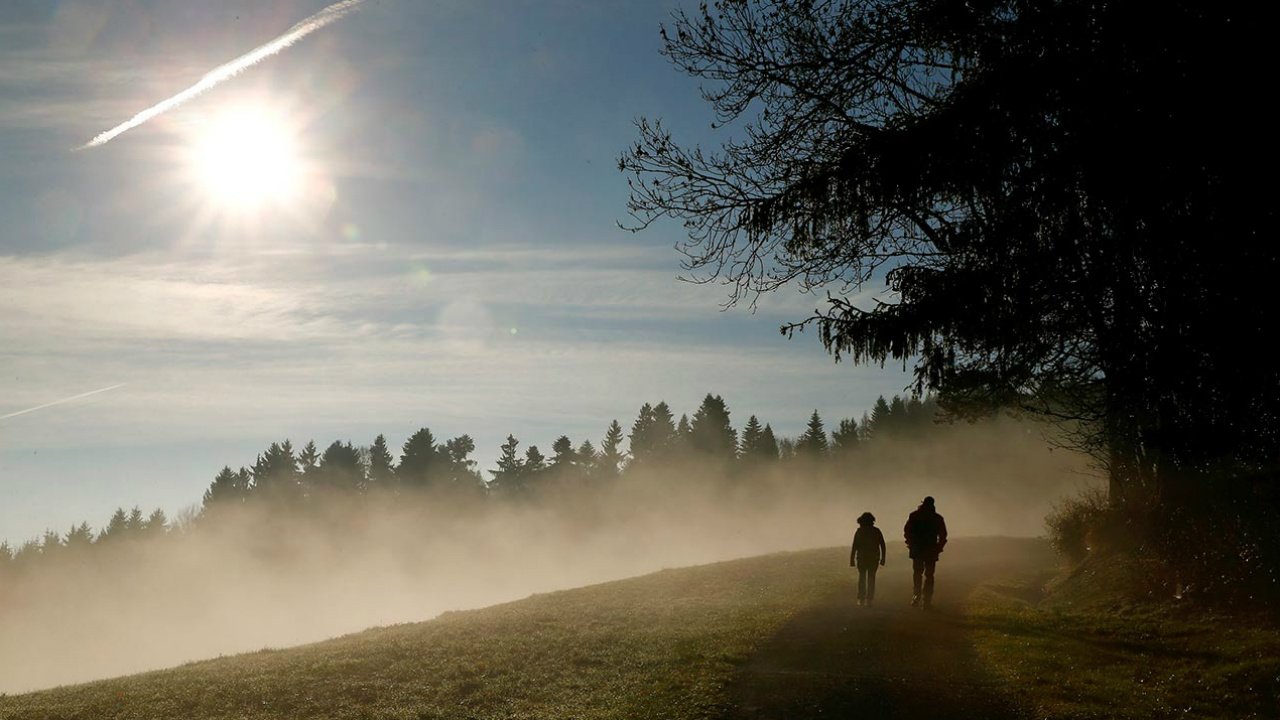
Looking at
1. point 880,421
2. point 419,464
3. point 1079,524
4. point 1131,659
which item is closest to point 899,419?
point 880,421

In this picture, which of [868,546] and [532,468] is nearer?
[868,546]

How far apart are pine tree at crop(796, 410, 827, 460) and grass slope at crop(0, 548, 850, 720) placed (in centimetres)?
9602

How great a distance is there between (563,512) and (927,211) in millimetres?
102933

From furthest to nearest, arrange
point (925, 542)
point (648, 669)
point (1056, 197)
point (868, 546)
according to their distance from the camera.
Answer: point (868, 546) → point (925, 542) → point (648, 669) → point (1056, 197)

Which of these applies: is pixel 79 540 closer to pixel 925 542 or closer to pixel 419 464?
pixel 419 464

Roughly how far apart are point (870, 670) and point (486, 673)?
658cm

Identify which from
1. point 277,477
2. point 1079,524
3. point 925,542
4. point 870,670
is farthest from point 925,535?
point 277,477

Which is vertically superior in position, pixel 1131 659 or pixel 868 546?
pixel 868 546

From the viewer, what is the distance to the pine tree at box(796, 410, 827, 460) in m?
116

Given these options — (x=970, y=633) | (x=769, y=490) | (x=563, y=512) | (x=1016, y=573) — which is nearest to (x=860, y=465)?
(x=769, y=490)

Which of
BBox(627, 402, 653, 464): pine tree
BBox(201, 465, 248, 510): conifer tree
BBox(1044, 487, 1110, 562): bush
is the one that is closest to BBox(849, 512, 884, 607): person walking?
BBox(1044, 487, 1110, 562): bush

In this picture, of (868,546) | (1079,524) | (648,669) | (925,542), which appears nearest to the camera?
(648,669)

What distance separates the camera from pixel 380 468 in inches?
4464

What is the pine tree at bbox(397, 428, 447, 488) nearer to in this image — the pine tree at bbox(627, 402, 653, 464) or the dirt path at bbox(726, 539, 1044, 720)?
the pine tree at bbox(627, 402, 653, 464)
